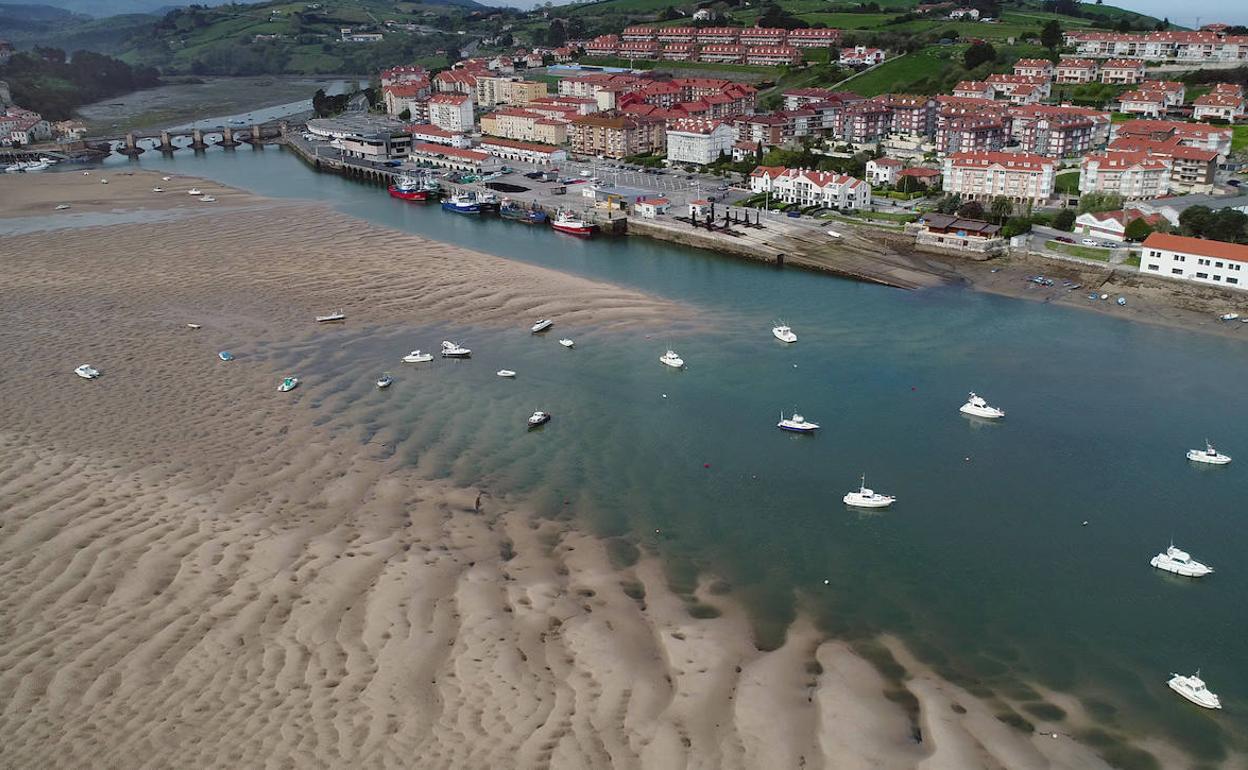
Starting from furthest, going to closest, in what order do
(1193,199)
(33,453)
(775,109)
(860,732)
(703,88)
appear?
1. (703,88)
2. (775,109)
3. (1193,199)
4. (33,453)
5. (860,732)

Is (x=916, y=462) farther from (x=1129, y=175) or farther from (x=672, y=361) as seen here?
(x=1129, y=175)

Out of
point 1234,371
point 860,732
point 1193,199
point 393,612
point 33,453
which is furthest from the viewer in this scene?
point 1193,199

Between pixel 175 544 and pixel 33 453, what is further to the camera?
pixel 33 453

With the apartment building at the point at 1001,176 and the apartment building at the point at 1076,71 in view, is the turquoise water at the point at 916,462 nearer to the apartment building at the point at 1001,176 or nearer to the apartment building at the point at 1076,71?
the apartment building at the point at 1001,176

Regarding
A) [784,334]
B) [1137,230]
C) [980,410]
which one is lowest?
[980,410]

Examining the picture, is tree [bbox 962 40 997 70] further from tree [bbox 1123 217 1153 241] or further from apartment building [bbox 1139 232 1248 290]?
apartment building [bbox 1139 232 1248 290]

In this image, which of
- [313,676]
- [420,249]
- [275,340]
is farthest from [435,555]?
[420,249]

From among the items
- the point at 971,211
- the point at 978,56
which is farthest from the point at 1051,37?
the point at 971,211

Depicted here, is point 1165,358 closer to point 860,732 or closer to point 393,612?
point 860,732
